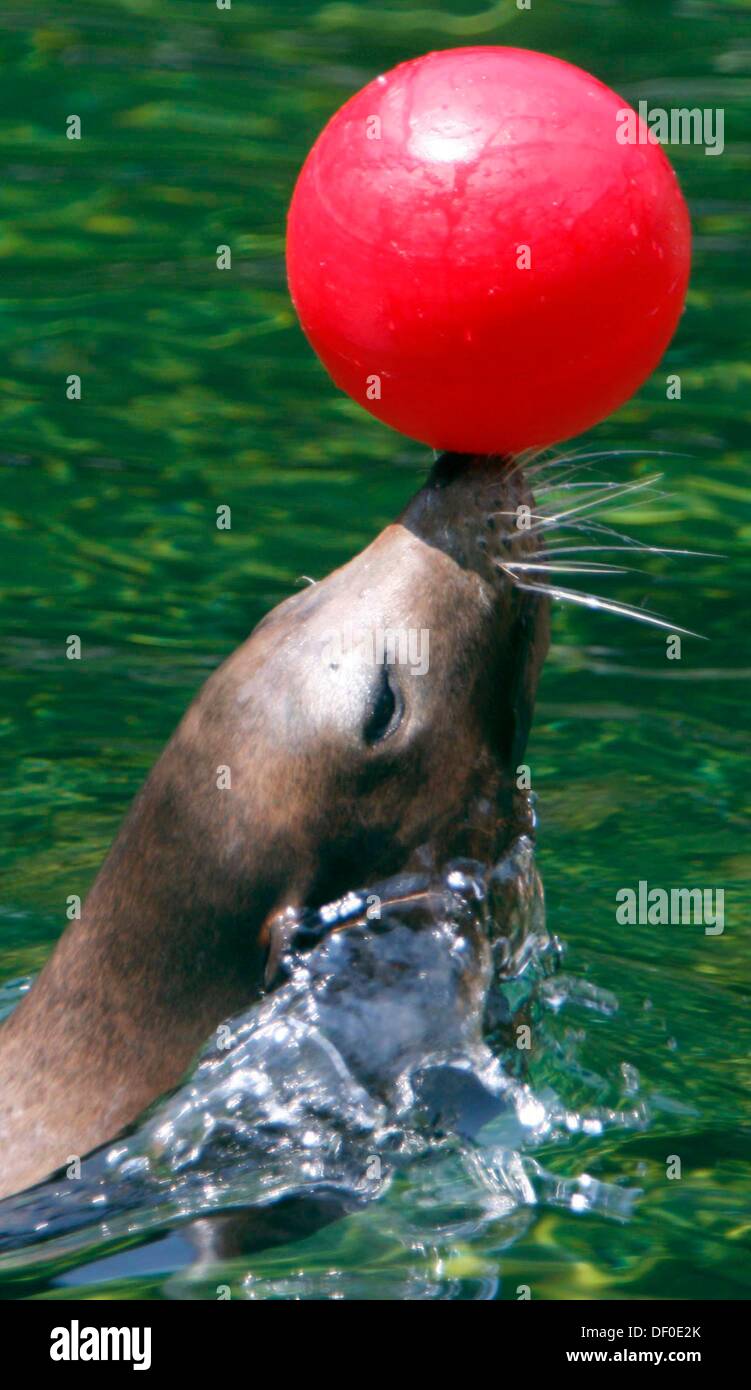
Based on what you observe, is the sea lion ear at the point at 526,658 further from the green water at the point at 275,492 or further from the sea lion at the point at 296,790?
the green water at the point at 275,492

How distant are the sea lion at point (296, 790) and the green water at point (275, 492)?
0.66 metres

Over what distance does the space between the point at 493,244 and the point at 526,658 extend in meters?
1.01

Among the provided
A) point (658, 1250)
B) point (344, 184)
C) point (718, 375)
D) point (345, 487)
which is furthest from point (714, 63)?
point (658, 1250)

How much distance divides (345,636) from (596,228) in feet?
3.22

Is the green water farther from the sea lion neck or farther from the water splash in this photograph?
the sea lion neck

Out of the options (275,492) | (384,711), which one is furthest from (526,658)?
(275,492)

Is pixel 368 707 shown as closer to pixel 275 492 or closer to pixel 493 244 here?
pixel 493 244

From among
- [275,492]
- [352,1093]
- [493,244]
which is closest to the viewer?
[493,244]

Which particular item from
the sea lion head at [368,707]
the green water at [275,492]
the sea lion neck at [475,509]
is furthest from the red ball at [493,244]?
the green water at [275,492]

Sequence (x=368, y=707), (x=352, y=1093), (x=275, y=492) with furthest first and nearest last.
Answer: (x=275, y=492)
(x=352, y=1093)
(x=368, y=707)

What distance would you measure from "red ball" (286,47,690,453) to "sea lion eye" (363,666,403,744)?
0.55 meters

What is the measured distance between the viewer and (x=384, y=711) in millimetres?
4191

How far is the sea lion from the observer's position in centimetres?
416
